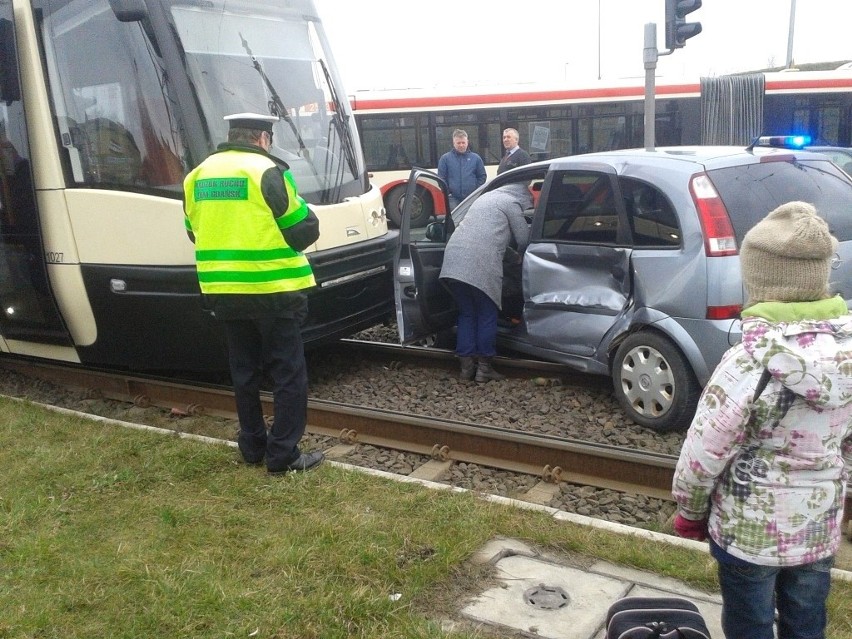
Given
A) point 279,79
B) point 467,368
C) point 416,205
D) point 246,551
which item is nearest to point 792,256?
point 246,551

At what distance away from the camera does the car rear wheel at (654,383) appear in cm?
517

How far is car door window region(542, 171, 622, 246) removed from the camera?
5.68 m

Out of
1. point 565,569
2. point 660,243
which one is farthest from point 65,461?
point 660,243

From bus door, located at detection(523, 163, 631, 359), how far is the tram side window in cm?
251

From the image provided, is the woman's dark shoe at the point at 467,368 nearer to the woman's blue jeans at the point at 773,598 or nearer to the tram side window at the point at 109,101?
the tram side window at the point at 109,101

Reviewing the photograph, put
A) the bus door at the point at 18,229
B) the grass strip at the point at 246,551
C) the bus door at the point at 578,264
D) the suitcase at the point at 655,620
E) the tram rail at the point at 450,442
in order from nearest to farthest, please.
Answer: the suitcase at the point at 655,620, the grass strip at the point at 246,551, the tram rail at the point at 450,442, the bus door at the point at 578,264, the bus door at the point at 18,229

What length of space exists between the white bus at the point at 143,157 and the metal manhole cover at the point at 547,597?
322 cm

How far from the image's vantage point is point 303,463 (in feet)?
16.1

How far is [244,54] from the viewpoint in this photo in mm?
6117

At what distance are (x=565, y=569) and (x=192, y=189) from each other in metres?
2.70

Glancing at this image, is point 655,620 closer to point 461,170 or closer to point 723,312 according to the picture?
point 723,312

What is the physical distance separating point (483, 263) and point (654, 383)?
1578 millimetres

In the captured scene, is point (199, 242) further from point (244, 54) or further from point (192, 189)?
point (244, 54)

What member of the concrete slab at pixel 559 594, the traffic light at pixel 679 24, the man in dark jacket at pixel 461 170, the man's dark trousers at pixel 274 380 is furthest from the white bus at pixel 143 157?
the man in dark jacket at pixel 461 170
